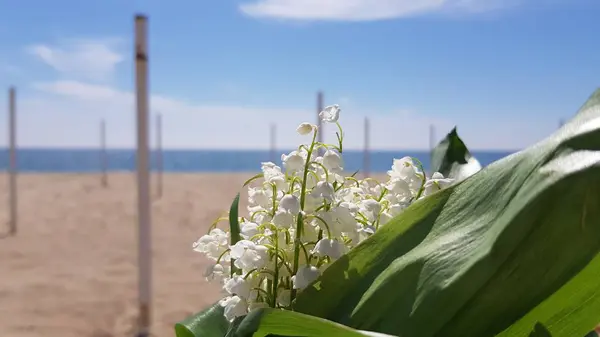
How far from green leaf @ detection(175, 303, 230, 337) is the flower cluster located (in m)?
0.02

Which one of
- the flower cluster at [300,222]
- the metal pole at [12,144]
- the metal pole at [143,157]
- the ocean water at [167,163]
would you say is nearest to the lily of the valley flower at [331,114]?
the flower cluster at [300,222]

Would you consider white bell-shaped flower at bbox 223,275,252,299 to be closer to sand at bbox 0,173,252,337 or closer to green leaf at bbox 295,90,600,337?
green leaf at bbox 295,90,600,337

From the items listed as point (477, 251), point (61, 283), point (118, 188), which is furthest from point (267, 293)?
point (118, 188)

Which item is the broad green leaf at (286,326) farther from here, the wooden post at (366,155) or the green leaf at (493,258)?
the wooden post at (366,155)

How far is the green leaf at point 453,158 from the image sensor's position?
1.54 ft

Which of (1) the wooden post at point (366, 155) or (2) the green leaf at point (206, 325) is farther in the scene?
(1) the wooden post at point (366, 155)

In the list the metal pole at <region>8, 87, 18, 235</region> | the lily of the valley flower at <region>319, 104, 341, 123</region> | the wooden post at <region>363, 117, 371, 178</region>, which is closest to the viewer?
the lily of the valley flower at <region>319, 104, 341, 123</region>

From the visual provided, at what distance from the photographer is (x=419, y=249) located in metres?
0.32

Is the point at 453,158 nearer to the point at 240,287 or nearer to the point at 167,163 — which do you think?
the point at 240,287

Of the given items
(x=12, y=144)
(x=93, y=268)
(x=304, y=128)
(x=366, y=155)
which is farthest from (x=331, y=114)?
(x=366, y=155)

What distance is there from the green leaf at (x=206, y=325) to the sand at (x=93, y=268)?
206 centimetres

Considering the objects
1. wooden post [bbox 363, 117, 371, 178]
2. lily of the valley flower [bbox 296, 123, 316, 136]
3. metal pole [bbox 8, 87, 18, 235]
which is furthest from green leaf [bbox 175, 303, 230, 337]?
wooden post [bbox 363, 117, 371, 178]

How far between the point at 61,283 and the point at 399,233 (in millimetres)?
3210

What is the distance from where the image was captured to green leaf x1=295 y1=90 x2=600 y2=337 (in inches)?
10.9
